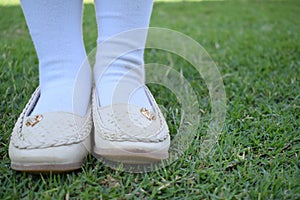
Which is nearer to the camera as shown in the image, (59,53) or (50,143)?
(50,143)

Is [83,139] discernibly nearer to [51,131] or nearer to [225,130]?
[51,131]

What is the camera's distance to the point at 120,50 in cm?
79

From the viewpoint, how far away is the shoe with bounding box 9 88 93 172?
2.10 ft

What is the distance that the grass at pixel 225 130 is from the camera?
644 mm

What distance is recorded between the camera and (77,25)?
795 millimetres

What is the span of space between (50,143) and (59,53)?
0.72 ft

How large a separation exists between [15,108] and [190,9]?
176 cm

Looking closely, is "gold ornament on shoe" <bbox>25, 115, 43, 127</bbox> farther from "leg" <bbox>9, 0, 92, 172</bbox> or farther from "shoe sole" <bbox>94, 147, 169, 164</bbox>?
"shoe sole" <bbox>94, 147, 169, 164</bbox>

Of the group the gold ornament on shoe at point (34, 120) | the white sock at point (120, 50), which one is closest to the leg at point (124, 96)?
the white sock at point (120, 50)

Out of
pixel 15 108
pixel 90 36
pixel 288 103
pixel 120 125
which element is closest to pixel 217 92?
pixel 288 103

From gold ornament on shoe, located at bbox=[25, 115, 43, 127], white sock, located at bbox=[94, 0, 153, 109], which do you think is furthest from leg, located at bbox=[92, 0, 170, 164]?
gold ornament on shoe, located at bbox=[25, 115, 43, 127]

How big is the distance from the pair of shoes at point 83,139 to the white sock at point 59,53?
0.04m

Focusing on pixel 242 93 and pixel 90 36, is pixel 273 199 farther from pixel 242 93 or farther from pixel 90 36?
pixel 90 36

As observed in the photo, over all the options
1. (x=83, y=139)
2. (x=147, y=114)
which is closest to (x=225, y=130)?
(x=147, y=114)
